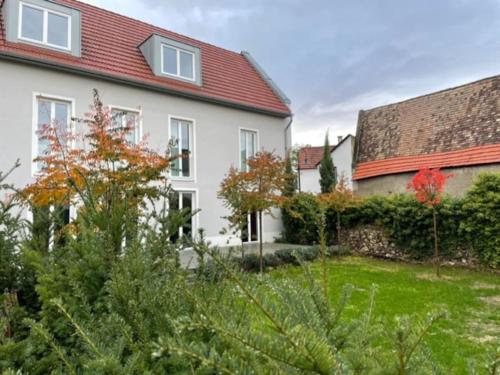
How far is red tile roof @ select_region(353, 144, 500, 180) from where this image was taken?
15.1 m

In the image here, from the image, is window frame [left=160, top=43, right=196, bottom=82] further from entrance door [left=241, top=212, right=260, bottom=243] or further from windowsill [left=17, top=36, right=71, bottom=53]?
entrance door [left=241, top=212, right=260, bottom=243]

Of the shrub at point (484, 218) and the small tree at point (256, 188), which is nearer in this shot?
the small tree at point (256, 188)

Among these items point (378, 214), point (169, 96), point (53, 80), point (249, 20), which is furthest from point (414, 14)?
point (53, 80)

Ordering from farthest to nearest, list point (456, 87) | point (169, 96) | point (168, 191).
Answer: point (456, 87), point (169, 96), point (168, 191)

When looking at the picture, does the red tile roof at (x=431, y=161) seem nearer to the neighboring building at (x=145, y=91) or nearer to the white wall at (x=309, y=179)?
the neighboring building at (x=145, y=91)

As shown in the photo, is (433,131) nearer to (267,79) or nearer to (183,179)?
(267,79)

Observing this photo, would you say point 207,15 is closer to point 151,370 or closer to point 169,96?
point 169,96

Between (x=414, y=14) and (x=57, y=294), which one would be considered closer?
(x=57, y=294)

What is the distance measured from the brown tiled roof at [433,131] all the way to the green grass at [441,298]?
666cm

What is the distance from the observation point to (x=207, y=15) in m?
14.2

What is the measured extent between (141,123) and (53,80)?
10.3 ft

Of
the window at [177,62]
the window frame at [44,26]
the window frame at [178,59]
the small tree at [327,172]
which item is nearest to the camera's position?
the window frame at [44,26]

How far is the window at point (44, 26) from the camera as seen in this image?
1128 centimetres

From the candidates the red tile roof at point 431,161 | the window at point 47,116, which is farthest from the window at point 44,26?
the red tile roof at point 431,161
